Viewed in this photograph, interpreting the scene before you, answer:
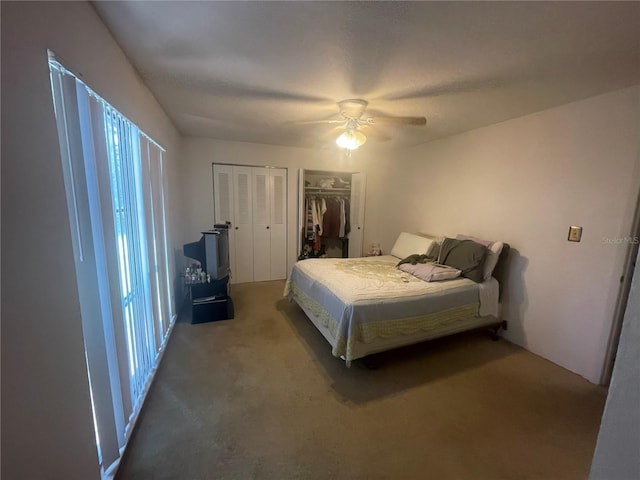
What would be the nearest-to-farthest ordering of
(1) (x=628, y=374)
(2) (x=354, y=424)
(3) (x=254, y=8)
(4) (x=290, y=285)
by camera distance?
(1) (x=628, y=374) < (3) (x=254, y=8) < (2) (x=354, y=424) < (4) (x=290, y=285)

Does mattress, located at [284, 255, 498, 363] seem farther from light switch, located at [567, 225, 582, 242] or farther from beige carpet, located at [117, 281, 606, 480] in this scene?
light switch, located at [567, 225, 582, 242]

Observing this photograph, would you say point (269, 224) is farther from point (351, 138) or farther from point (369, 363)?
point (369, 363)

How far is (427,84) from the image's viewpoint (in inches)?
77.5

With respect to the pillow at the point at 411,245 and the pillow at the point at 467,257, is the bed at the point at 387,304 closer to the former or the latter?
the pillow at the point at 467,257

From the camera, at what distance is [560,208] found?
94.2 inches

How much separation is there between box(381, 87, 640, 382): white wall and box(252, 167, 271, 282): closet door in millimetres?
2773

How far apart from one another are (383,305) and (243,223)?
9.20 ft

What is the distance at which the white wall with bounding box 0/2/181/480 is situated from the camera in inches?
29.9

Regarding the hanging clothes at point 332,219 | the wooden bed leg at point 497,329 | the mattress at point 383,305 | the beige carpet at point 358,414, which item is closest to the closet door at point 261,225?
the hanging clothes at point 332,219

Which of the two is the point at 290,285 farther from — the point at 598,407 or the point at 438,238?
the point at 598,407

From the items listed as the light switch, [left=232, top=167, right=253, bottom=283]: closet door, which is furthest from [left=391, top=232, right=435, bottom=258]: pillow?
[left=232, top=167, right=253, bottom=283]: closet door

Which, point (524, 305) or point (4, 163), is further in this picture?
point (524, 305)

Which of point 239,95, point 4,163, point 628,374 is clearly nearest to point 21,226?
point 4,163

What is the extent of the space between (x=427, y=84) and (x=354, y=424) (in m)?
2.41
